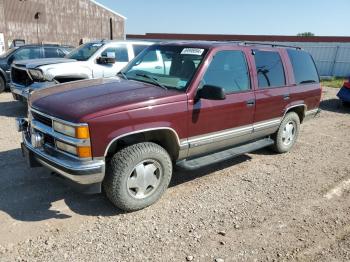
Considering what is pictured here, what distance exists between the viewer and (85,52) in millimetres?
8719

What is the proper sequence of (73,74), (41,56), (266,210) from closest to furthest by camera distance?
(266,210) < (73,74) < (41,56)

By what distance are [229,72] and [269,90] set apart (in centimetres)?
94

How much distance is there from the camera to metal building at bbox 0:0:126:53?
2184 centimetres

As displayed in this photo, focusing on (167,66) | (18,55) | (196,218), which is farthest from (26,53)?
(196,218)

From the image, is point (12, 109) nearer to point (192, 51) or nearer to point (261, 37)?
point (192, 51)

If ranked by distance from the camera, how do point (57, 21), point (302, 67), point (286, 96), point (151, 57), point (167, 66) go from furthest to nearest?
point (57, 21) < point (302, 67) < point (286, 96) < point (151, 57) < point (167, 66)

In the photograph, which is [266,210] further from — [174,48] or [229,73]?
[174,48]

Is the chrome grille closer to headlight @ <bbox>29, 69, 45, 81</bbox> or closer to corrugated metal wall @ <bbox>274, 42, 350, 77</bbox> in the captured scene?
headlight @ <bbox>29, 69, 45, 81</bbox>

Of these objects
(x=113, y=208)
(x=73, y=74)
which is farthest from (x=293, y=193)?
(x=73, y=74)

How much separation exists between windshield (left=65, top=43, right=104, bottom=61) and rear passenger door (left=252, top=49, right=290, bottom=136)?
16.1 feet

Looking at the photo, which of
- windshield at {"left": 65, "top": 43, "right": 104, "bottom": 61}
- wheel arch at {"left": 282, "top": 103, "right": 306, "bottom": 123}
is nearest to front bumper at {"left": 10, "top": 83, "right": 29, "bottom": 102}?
windshield at {"left": 65, "top": 43, "right": 104, "bottom": 61}

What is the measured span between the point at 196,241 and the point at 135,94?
1.75 metres

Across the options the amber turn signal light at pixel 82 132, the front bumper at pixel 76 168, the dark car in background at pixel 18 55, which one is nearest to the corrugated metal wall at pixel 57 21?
the dark car in background at pixel 18 55

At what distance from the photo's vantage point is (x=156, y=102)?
368cm
